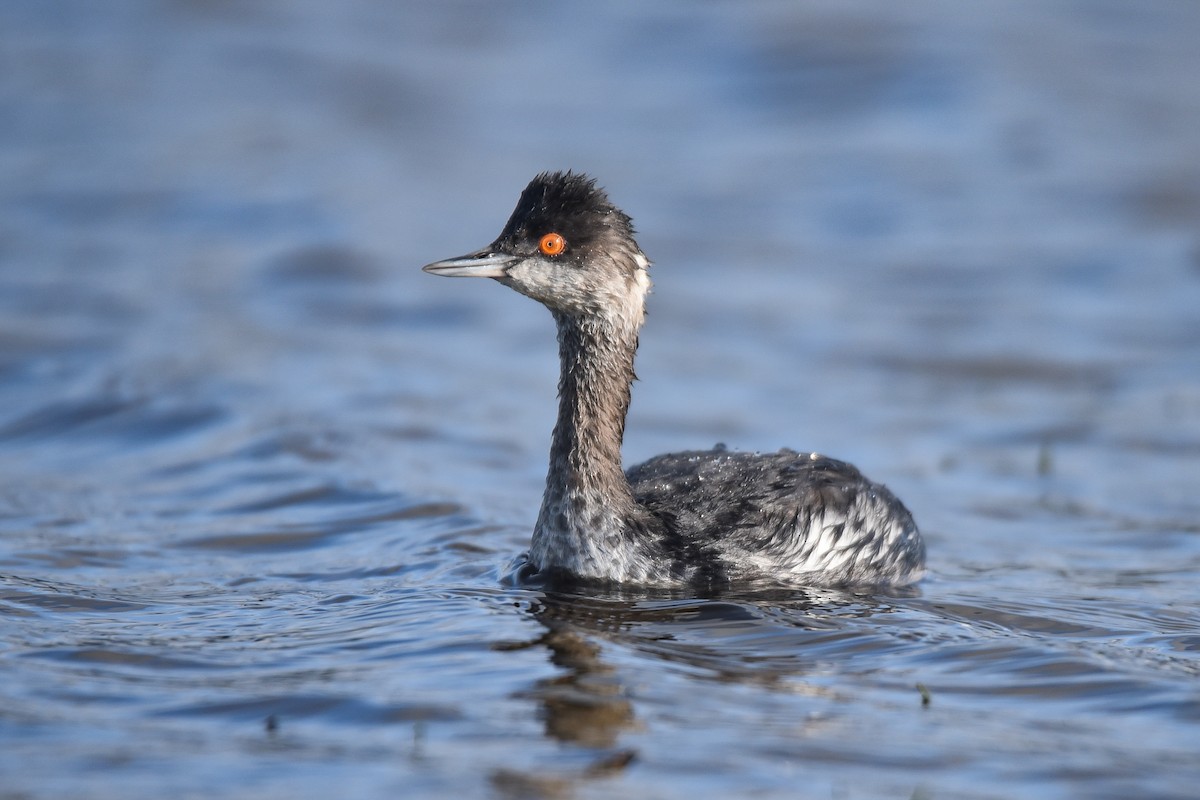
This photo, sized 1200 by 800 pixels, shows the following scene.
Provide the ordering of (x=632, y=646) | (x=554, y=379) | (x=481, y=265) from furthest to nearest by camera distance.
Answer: (x=554, y=379), (x=481, y=265), (x=632, y=646)

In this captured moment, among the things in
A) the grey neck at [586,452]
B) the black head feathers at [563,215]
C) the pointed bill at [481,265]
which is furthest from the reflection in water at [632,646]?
the black head feathers at [563,215]

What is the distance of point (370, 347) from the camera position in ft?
45.3

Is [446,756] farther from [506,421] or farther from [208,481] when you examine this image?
[506,421]

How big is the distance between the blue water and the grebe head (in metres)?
1.43

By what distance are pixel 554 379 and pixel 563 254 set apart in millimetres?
5312

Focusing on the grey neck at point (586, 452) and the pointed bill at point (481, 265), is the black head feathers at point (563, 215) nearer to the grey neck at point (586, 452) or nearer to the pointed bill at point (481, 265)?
the pointed bill at point (481, 265)

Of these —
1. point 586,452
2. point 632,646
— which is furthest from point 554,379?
point 632,646

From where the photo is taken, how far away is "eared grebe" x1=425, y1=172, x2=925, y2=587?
7.85 metres

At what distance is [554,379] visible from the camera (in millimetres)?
13336

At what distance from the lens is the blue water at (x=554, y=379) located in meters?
5.98

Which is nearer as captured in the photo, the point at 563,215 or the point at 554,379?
the point at 563,215

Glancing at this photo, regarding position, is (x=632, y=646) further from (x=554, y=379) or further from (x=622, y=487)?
(x=554, y=379)

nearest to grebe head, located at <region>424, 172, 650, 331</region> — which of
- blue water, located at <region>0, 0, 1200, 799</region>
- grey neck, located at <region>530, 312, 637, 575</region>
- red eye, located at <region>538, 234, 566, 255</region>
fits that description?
red eye, located at <region>538, 234, 566, 255</region>

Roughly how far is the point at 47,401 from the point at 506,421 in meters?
3.33
